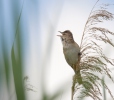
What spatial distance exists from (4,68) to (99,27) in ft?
4.31

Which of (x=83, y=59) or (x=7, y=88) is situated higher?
(x=7, y=88)

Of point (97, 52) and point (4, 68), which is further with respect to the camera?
point (97, 52)

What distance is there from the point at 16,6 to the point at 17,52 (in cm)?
10

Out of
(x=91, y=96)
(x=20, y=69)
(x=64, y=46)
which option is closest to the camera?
(x=20, y=69)

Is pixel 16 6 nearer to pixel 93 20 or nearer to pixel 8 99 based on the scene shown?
pixel 8 99

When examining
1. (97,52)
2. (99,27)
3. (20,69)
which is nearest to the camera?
(20,69)

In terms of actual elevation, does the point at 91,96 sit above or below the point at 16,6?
below

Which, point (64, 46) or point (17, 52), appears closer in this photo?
point (17, 52)

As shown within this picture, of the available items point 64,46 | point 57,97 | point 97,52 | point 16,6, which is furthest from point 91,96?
point 64,46

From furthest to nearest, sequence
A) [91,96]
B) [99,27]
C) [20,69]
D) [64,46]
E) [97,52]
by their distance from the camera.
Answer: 1. [64,46]
2. [99,27]
3. [97,52]
4. [91,96]
5. [20,69]

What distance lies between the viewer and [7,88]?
0.51 metres

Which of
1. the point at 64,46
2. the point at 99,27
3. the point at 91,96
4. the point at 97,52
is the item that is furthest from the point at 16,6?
the point at 64,46

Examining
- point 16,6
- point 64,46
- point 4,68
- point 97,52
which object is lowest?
point 64,46

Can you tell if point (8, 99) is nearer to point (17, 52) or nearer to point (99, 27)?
point (17, 52)
